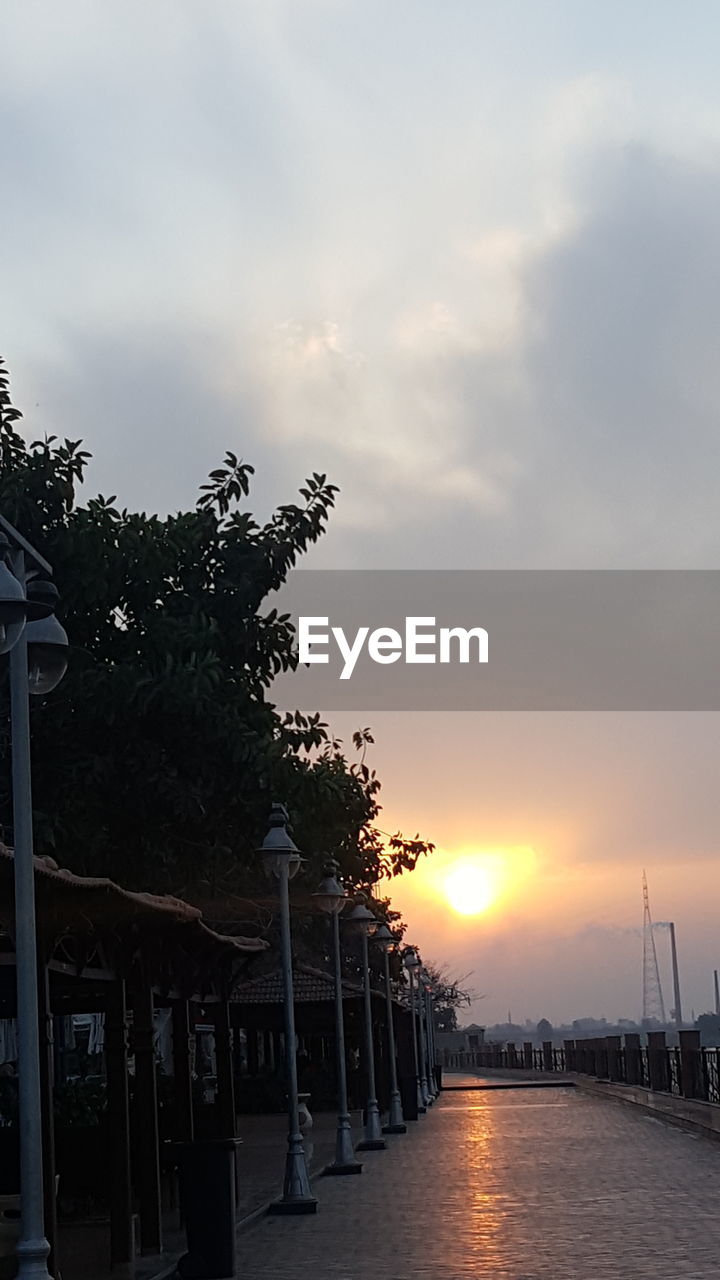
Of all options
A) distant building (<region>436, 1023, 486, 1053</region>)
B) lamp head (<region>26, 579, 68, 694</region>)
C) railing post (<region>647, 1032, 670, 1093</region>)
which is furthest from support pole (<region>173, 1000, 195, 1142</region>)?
distant building (<region>436, 1023, 486, 1053</region>)

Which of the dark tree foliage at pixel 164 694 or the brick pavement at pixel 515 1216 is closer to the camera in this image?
the brick pavement at pixel 515 1216

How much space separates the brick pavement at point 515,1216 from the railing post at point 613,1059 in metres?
23.2

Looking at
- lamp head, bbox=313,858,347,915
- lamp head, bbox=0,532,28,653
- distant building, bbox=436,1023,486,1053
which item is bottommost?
distant building, bbox=436,1023,486,1053

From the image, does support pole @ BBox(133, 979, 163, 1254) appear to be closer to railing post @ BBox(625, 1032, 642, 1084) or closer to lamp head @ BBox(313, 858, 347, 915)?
lamp head @ BBox(313, 858, 347, 915)

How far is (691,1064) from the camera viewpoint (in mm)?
38844

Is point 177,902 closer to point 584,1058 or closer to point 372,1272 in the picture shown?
point 372,1272

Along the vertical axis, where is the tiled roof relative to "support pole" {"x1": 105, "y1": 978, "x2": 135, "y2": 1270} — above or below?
above

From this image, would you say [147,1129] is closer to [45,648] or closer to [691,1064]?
[45,648]

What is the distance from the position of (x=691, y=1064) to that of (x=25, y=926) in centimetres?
3137

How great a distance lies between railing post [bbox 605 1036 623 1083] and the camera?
185ft

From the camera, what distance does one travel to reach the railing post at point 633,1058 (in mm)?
51281

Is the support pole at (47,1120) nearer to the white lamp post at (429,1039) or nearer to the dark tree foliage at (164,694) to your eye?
the dark tree foliage at (164,694)

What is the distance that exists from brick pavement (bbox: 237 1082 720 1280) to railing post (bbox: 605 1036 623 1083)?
2322cm

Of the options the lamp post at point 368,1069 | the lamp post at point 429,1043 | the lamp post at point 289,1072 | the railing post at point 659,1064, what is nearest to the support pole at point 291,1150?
the lamp post at point 289,1072
